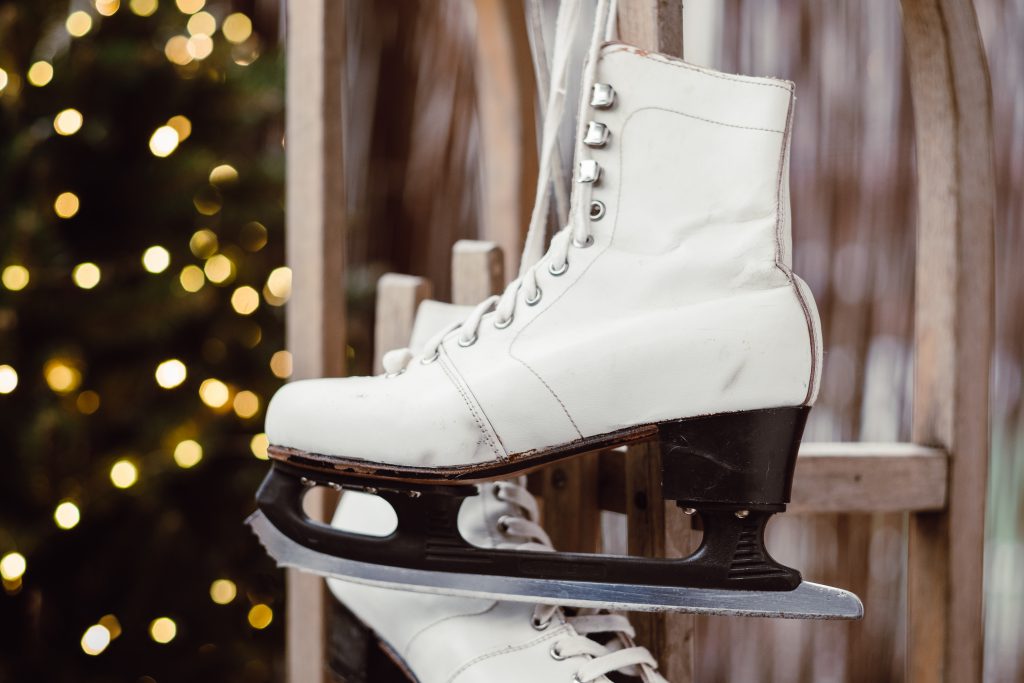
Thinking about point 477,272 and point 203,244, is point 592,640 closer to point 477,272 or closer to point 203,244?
point 477,272

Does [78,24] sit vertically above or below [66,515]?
above

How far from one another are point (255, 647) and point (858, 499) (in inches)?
40.6

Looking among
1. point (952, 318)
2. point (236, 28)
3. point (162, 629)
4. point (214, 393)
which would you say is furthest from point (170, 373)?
point (952, 318)

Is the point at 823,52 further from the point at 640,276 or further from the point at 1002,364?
the point at 640,276

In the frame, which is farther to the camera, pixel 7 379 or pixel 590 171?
pixel 7 379

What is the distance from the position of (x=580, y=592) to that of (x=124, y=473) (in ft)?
3.06

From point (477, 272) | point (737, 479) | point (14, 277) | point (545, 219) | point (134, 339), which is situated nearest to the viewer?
point (737, 479)

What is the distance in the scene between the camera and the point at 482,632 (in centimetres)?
52

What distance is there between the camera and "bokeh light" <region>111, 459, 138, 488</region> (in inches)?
46.7

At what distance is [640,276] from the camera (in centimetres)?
47

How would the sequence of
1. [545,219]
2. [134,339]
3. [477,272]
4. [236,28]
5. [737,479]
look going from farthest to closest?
[236,28], [134,339], [477,272], [545,219], [737,479]

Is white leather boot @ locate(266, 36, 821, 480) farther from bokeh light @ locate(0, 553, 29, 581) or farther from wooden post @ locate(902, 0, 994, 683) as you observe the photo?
bokeh light @ locate(0, 553, 29, 581)

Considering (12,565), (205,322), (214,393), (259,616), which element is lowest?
(259,616)

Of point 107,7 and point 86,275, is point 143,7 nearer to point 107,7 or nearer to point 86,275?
point 107,7
